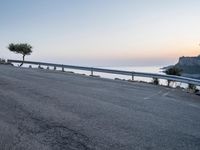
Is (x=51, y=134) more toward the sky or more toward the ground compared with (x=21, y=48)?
more toward the ground

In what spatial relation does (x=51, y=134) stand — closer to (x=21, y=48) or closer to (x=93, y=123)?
(x=93, y=123)

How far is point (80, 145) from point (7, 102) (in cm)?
456

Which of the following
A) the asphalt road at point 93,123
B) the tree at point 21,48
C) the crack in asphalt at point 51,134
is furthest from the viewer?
the tree at point 21,48

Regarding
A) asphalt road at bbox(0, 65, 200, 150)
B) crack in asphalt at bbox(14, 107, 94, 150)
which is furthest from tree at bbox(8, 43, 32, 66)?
crack in asphalt at bbox(14, 107, 94, 150)

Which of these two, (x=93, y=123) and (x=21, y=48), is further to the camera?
(x=21, y=48)

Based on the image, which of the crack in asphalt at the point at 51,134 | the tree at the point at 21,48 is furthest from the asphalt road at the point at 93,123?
the tree at the point at 21,48

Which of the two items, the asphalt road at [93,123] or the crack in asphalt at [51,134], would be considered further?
the asphalt road at [93,123]

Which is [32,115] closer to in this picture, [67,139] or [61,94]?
[67,139]

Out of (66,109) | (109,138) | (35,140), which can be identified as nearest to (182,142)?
(109,138)

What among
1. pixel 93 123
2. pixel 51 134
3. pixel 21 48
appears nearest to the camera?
pixel 51 134

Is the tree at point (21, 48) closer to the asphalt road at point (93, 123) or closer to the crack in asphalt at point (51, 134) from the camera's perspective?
the asphalt road at point (93, 123)

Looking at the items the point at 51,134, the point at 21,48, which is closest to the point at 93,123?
the point at 51,134

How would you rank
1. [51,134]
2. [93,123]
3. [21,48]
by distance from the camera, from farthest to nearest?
[21,48]
[93,123]
[51,134]

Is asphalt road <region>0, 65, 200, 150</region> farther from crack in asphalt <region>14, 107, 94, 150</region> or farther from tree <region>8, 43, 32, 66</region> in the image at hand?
tree <region>8, 43, 32, 66</region>
